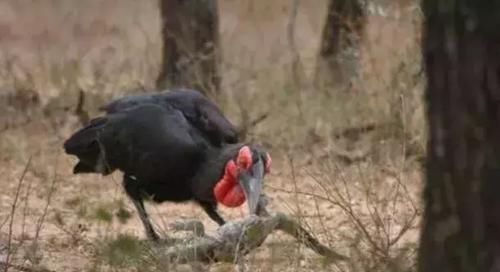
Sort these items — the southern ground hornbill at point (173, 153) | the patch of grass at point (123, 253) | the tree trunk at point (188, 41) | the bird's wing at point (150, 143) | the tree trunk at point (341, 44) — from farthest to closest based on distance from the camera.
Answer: the tree trunk at point (341, 44), the tree trunk at point (188, 41), the bird's wing at point (150, 143), the southern ground hornbill at point (173, 153), the patch of grass at point (123, 253)

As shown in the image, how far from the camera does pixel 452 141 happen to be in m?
3.27

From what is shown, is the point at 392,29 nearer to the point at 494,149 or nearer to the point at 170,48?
the point at 170,48

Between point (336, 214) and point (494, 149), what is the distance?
3432mm

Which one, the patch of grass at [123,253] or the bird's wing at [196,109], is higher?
the bird's wing at [196,109]

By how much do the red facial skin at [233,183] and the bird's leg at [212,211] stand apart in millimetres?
340

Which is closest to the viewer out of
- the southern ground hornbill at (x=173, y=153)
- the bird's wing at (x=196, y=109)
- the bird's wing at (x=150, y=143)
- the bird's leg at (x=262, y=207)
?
the bird's leg at (x=262, y=207)

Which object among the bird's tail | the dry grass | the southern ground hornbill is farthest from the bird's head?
the bird's tail

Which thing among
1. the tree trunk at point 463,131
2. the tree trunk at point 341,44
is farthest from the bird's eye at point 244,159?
the tree trunk at point 341,44

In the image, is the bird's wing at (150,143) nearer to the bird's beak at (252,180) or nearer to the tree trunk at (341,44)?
the bird's beak at (252,180)

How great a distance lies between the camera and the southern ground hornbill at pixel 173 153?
621cm

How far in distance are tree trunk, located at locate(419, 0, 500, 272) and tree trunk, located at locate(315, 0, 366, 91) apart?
21.3 ft

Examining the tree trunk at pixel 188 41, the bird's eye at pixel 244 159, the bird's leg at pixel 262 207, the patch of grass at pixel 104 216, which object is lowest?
the patch of grass at pixel 104 216

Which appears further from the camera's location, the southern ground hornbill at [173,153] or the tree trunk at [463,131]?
the southern ground hornbill at [173,153]

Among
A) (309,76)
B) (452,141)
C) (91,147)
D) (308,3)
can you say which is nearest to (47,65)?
(309,76)
